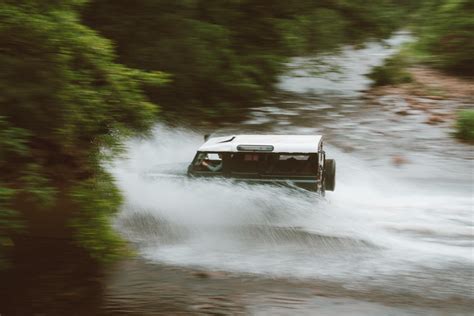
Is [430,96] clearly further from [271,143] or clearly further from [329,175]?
[271,143]

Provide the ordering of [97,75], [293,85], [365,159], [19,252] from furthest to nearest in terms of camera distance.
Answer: [293,85] < [365,159] < [19,252] < [97,75]

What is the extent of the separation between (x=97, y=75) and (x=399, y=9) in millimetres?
16044

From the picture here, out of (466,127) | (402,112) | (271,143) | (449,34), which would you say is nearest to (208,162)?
(271,143)

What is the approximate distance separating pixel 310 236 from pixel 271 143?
1562 mm

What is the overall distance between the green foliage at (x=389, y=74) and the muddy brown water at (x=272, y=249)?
7112mm

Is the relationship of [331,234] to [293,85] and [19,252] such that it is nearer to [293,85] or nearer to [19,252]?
[19,252]

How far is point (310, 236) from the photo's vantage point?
992 cm

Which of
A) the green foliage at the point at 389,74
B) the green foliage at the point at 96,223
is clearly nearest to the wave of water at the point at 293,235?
the green foliage at the point at 96,223

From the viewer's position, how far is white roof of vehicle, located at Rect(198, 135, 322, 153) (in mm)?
10062

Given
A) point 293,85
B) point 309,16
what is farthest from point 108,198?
point 293,85

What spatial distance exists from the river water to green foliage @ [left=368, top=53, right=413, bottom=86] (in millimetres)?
6958

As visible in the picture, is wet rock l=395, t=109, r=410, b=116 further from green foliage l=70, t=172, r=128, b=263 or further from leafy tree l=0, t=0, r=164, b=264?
green foliage l=70, t=172, r=128, b=263

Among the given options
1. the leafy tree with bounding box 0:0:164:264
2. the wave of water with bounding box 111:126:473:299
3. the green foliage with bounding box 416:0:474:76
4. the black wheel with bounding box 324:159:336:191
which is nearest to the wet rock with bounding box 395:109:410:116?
the green foliage with bounding box 416:0:474:76

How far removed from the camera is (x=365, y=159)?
54.3ft
